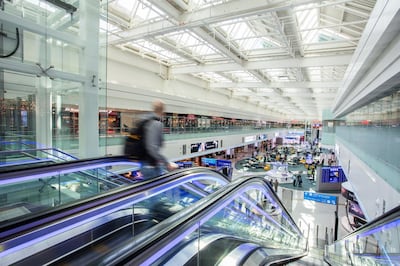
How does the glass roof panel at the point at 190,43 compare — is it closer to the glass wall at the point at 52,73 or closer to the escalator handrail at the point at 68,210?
the glass wall at the point at 52,73

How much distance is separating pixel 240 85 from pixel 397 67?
14.5 metres

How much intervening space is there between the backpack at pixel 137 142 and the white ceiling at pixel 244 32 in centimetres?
350

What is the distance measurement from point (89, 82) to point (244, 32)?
8703 millimetres

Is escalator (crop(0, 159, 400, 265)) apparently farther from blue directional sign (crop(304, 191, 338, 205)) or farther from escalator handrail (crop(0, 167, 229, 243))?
blue directional sign (crop(304, 191, 338, 205))

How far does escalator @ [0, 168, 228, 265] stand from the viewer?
140 centimetres

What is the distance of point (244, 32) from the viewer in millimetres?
11273

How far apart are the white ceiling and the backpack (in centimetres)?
350

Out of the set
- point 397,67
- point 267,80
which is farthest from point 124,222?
point 267,80

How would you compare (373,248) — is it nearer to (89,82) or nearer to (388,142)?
(388,142)

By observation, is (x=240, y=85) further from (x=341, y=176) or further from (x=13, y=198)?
(x=13, y=198)

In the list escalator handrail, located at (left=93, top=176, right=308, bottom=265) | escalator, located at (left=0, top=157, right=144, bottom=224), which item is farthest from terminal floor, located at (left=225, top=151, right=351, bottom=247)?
escalator handrail, located at (left=93, top=176, right=308, bottom=265)

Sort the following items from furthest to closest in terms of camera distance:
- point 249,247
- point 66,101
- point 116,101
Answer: point 116,101
point 66,101
point 249,247

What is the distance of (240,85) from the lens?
1833 cm

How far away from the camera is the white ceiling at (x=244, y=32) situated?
23.2ft
